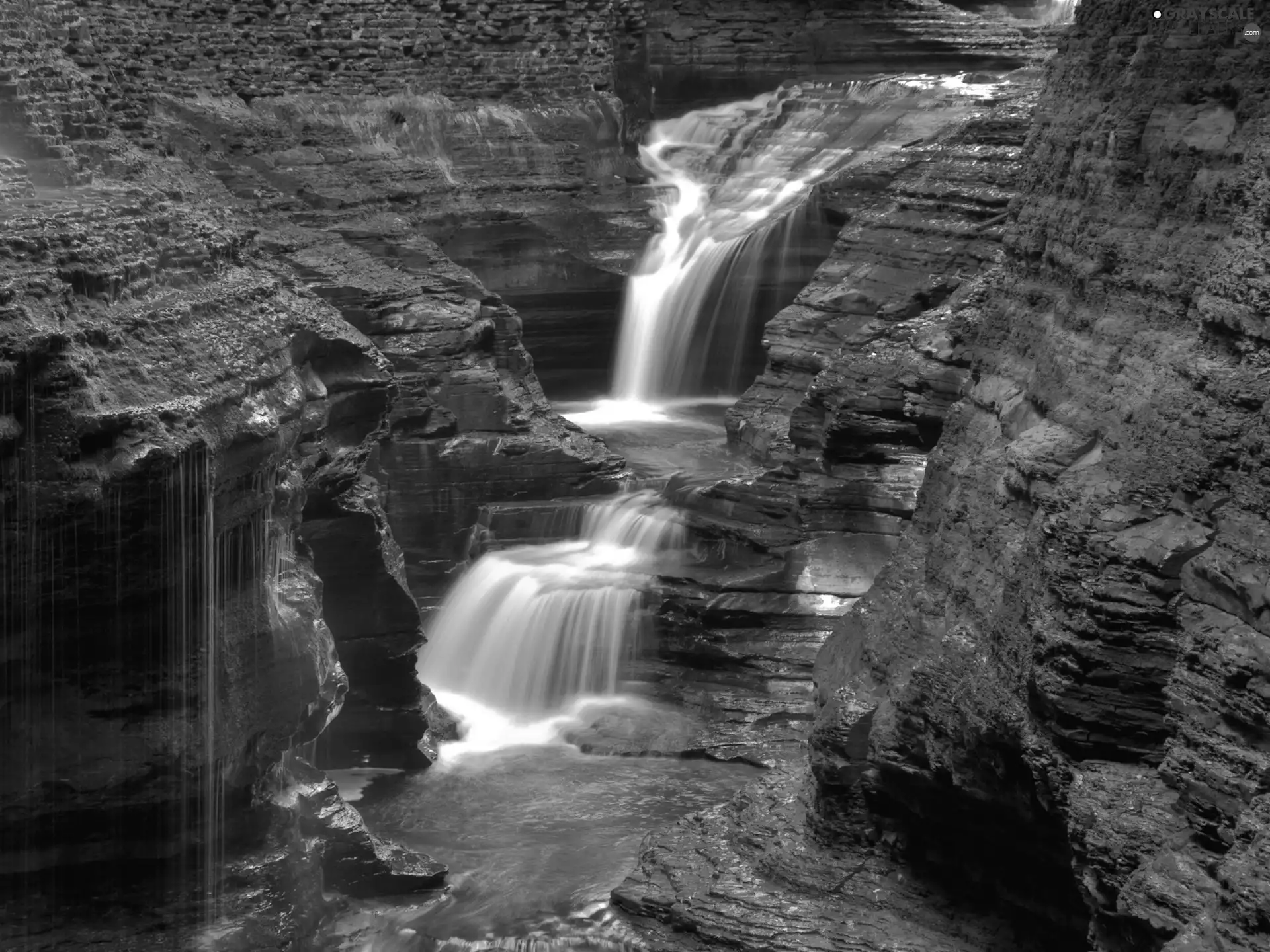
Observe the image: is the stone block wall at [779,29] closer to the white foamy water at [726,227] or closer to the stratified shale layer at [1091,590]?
the white foamy water at [726,227]

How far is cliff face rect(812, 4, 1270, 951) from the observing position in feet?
19.7

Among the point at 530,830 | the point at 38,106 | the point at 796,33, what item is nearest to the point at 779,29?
the point at 796,33

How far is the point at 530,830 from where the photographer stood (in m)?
12.5

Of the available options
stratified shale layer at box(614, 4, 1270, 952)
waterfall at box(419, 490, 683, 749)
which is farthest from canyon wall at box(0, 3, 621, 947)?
stratified shale layer at box(614, 4, 1270, 952)

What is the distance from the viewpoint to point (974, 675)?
311 inches

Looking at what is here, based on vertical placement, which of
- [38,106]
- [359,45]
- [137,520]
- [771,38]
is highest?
[771,38]

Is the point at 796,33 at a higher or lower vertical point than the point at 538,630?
higher

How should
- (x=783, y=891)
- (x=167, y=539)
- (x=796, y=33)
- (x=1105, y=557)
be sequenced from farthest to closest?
1. (x=796, y=33)
2. (x=783, y=891)
3. (x=167, y=539)
4. (x=1105, y=557)

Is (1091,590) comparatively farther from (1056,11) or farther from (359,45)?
(1056,11)

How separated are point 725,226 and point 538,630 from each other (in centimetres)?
828

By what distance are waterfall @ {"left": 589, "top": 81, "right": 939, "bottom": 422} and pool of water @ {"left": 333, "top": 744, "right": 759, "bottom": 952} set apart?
818cm

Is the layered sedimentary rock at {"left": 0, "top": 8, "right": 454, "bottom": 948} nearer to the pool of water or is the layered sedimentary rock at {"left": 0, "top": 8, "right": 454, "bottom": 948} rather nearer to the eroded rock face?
the eroded rock face

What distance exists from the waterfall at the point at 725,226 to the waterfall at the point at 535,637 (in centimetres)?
517

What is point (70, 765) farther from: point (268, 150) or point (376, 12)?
A: point (376, 12)
